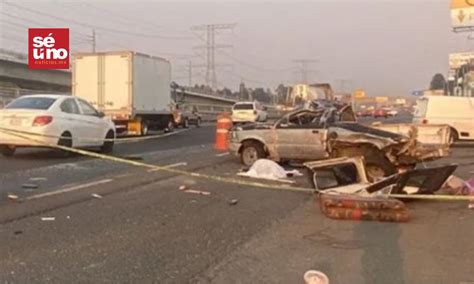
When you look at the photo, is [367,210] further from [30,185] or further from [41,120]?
[41,120]

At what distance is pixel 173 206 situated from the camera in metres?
9.20

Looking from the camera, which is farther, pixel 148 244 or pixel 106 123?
pixel 106 123

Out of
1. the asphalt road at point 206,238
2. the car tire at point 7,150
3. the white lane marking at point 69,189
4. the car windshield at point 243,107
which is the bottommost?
the asphalt road at point 206,238

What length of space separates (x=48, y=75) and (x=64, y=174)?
2174 inches

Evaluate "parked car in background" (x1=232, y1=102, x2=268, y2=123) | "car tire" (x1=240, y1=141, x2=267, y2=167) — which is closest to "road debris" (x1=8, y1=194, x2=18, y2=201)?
"car tire" (x1=240, y1=141, x2=267, y2=167)

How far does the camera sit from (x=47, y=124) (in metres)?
15.6

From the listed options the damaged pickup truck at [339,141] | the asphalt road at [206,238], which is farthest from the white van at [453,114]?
the asphalt road at [206,238]

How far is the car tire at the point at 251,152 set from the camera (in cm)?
1543

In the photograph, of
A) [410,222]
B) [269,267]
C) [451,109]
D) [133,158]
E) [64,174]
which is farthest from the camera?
[451,109]

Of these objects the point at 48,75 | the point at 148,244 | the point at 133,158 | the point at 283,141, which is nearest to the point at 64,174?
the point at 133,158

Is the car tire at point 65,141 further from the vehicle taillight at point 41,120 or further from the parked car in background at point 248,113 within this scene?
the parked car in background at point 248,113

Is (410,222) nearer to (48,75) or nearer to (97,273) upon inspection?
(97,273)

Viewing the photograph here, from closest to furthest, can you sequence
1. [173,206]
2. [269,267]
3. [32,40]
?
[269,267]
[173,206]
[32,40]

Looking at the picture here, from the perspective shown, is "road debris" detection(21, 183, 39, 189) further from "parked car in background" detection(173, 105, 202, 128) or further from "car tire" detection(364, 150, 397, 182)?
"parked car in background" detection(173, 105, 202, 128)
